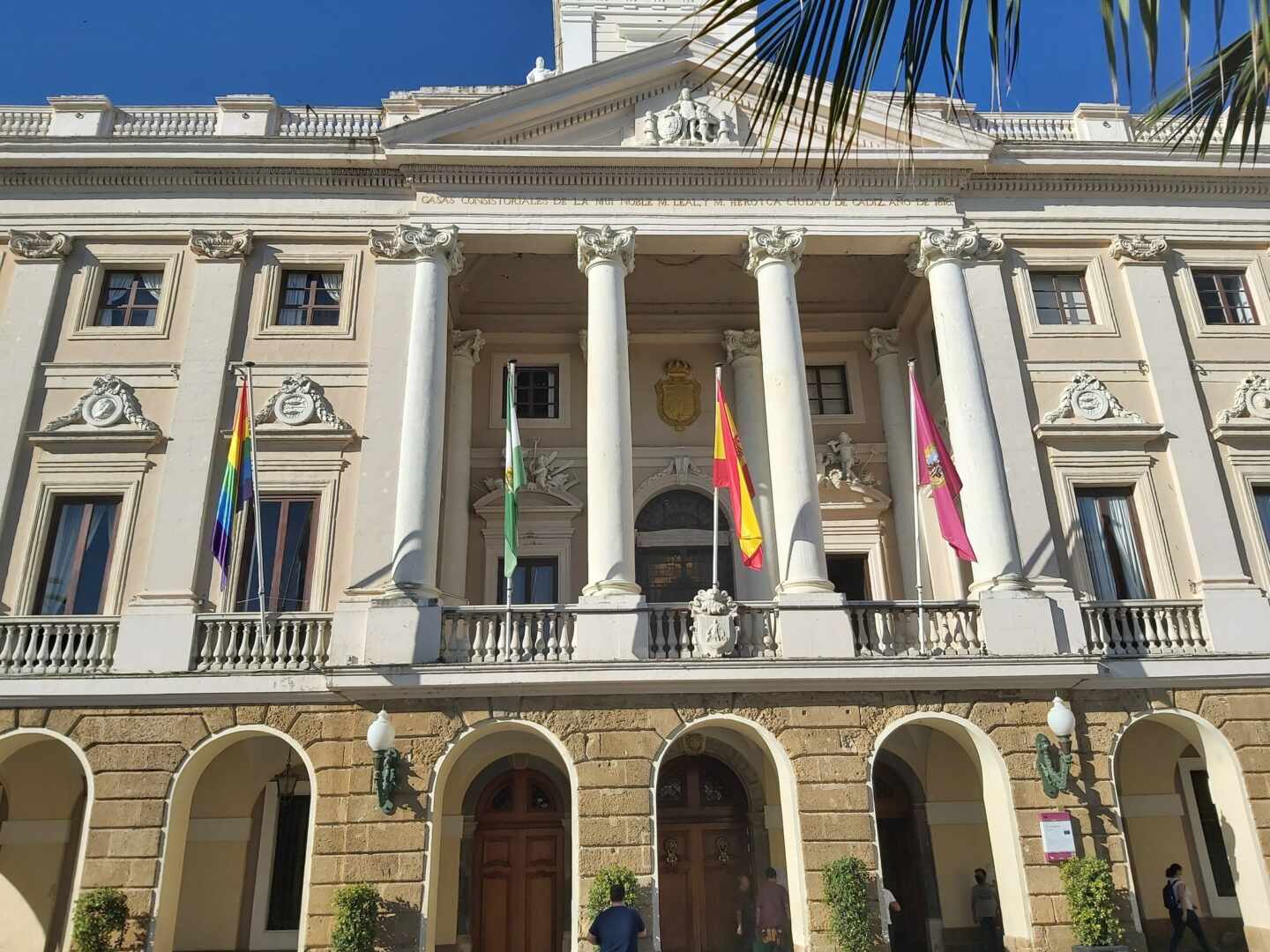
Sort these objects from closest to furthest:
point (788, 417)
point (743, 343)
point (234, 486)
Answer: point (234, 486)
point (788, 417)
point (743, 343)

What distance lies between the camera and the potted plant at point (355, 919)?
13.0m

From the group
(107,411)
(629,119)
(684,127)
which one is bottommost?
(107,411)

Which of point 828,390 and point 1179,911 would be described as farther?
point 828,390

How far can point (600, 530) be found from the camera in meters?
15.8

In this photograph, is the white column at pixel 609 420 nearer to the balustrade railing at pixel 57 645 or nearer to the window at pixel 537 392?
the window at pixel 537 392

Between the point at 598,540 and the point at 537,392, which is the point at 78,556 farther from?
the point at 537,392

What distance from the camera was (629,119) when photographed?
1884 cm

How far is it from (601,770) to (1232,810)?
31.0ft

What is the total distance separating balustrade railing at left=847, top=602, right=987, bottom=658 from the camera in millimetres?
15227

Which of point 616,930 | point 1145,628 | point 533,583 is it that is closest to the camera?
point 616,930

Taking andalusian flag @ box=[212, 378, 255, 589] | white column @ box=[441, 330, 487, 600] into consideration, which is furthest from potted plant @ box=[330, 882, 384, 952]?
white column @ box=[441, 330, 487, 600]

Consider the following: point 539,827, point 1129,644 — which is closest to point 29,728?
point 539,827

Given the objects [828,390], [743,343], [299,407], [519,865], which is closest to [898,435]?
[828,390]

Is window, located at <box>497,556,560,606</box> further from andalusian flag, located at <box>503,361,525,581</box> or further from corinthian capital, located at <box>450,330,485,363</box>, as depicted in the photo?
corinthian capital, located at <box>450,330,485,363</box>
